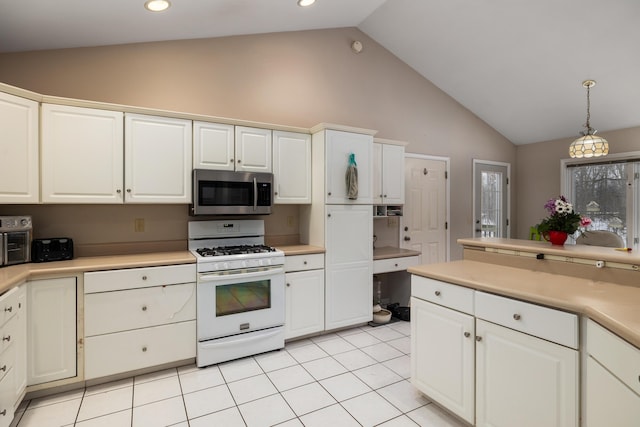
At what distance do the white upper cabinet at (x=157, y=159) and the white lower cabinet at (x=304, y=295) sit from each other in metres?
1.18

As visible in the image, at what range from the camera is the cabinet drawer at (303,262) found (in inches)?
121

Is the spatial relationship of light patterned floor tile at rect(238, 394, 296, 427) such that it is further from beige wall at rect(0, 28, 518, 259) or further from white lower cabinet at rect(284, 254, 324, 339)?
beige wall at rect(0, 28, 518, 259)

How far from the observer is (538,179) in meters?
5.45

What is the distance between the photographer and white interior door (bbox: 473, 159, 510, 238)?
209 inches

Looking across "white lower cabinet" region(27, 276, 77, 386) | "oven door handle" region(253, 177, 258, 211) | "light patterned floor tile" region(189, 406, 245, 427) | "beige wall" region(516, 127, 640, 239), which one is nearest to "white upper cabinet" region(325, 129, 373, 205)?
"oven door handle" region(253, 177, 258, 211)

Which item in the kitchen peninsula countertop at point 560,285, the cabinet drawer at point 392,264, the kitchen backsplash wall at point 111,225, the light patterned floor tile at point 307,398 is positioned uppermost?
the kitchen backsplash wall at point 111,225

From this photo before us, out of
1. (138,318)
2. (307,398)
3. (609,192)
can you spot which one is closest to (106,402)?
(138,318)

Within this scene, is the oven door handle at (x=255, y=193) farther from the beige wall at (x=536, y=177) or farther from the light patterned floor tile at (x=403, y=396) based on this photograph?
the beige wall at (x=536, y=177)

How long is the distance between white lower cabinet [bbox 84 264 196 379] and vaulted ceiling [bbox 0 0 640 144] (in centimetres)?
185

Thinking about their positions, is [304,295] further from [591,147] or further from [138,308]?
[591,147]

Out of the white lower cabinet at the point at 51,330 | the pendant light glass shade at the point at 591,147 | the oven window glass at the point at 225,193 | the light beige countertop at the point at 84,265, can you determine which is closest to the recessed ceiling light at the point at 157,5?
the oven window glass at the point at 225,193

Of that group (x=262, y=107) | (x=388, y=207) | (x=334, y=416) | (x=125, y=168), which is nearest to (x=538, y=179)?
(x=388, y=207)

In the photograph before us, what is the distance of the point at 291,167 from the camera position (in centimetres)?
334

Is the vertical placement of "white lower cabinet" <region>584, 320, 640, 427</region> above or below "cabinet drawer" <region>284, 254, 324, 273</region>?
below
